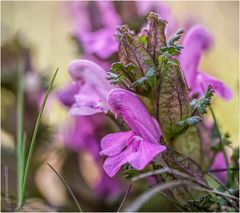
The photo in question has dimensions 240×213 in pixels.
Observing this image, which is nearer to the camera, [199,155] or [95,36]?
[199,155]

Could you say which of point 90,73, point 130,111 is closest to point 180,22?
point 90,73

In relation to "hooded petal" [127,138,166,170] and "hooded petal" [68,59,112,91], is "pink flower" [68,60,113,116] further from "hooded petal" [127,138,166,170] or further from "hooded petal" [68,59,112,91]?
"hooded petal" [127,138,166,170]

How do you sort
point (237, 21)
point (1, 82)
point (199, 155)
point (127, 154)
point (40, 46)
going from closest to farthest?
point (127, 154) → point (199, 155) → point (1, 82) → point (237, 21) → point (40, 46)

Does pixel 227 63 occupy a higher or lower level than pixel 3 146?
higher

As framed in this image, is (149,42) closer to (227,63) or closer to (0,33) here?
(0,33)

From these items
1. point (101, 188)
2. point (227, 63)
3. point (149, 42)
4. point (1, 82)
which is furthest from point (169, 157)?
point (227, 63)

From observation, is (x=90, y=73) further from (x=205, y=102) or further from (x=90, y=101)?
(x=205, y=102)
